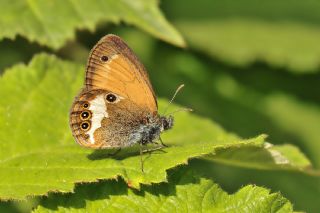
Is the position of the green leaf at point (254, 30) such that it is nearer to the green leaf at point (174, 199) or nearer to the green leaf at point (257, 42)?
the green leaf at point (257, 42)

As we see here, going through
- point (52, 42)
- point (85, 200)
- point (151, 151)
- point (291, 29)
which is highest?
point (291, 29)

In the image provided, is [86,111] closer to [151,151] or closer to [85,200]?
[151,151]

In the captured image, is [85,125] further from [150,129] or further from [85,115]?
[150,129]

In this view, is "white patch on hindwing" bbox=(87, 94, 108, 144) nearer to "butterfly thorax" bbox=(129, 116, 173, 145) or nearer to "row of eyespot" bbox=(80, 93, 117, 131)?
"row of eyespot" bbox=(80, 93, 117, 131)

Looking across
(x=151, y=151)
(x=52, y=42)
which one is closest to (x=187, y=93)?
(x=52, y=42)

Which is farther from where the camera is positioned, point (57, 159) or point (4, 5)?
point (4, 5)

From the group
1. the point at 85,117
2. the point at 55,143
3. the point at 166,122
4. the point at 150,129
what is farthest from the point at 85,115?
the point at 166,122
